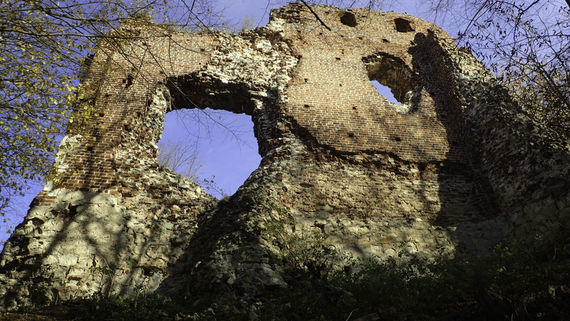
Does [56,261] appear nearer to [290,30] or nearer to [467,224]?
[467,224]

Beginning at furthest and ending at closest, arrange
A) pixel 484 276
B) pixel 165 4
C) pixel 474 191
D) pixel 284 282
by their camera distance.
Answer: pixel 474 191
pixel 165 4
pixel 284 282
pixel 484 276

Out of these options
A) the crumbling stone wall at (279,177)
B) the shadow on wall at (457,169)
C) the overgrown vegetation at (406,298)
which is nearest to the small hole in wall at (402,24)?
the crumbling stone wall at (279,177)

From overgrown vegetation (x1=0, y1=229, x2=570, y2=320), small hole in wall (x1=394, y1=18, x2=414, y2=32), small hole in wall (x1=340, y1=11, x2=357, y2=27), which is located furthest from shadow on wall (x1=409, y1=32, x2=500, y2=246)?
small hole in wall (x1=340, y1=11, x2=357, y2=27)

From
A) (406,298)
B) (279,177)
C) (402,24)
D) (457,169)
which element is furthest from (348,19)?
(406,298)

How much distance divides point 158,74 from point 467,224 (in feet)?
20.7

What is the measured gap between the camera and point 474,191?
6.66 m

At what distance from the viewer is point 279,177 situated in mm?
6176

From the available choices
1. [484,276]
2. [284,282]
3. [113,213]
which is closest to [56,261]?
[113,213]

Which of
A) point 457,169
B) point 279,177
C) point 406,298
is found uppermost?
point 457,169

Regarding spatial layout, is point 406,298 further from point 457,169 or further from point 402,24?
point 402,24

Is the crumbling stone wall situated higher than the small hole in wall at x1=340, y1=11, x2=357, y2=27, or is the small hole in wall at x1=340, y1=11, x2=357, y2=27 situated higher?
the small hole in wall at x1=340, y1=11, x2=357, y2=27

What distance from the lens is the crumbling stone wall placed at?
5.04 meters

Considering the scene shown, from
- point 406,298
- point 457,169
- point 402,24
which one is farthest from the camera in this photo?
point 402,24

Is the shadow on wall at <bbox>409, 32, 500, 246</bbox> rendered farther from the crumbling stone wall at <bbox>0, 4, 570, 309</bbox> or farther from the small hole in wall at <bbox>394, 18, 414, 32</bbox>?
the small hole in wall at <bbox>394, 18, 414, 32</bbox>
